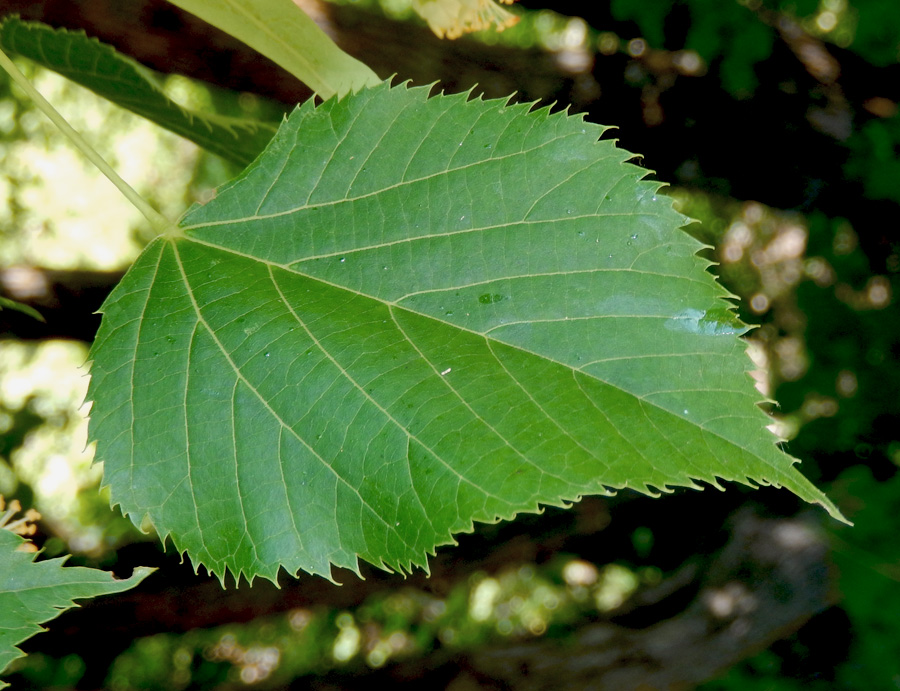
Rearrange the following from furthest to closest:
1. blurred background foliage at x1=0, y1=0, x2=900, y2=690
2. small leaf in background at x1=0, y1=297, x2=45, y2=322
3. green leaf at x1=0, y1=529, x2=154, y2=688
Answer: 1. blurred background foliage at x1=0, y1=0, x2=900, y2=690
2. small leaf in background at x1=0, y1=297, x2=45, y2=322
3. green leaf at x1=0, y1=529, x2=154, y2=688

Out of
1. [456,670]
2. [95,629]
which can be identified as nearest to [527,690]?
[456,670]

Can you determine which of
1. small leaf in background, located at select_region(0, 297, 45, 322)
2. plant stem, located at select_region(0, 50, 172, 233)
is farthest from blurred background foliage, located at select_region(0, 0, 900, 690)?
plant stem, located at select_region(0, 50, 172, 233)

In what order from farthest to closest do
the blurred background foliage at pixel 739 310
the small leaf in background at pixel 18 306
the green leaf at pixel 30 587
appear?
the blurred background foliage at pixel 739 310 < the small leaf in background at pixel 18 306 < the green leaf at pixel 30 587

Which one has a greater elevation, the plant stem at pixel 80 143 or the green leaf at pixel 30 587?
the plant stem at pixel 80 143

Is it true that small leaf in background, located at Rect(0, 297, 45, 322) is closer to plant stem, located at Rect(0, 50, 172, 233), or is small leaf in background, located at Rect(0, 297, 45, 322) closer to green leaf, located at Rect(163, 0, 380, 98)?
plant stem, located at Rect(0, 50, 172, 233)

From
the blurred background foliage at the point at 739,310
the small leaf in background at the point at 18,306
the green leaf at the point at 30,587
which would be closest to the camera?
the green leaf at the point at 30,587

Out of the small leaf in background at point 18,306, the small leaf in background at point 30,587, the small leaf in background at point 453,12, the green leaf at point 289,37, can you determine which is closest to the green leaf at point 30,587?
the small leaf in background at point 30,587

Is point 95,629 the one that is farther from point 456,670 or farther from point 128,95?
point 128,95

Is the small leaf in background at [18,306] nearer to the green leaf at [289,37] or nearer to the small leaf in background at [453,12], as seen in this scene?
the green leaf at [289,37]
